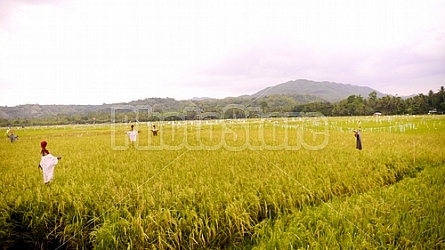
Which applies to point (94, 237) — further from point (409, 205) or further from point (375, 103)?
point (375, 103)

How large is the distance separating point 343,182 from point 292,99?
63.8ft

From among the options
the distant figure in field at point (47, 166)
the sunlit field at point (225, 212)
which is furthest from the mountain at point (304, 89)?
the distant figure in field at point (47, 166)

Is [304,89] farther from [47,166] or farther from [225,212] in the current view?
[47,166]

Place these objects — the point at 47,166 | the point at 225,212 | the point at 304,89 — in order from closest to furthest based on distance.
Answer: the point at 225,212, the point at 47,166, the point at 304,89

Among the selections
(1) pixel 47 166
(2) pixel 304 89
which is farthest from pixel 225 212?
(2) pixel 304 89

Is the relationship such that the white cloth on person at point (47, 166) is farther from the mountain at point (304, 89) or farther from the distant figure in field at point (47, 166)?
the mountain at point (304, 89)

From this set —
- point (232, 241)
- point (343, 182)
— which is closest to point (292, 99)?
point (343, 182)

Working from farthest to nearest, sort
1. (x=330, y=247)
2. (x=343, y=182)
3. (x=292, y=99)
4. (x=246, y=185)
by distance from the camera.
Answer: (x=292, y=99), (x=343, y=182), (x=246, y=185), (x=330, y=247)

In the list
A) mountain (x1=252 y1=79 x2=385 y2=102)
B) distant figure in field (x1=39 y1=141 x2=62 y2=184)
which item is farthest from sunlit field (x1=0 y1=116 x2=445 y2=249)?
mountain (x1=252 y1=79 x2=385 y2=102)

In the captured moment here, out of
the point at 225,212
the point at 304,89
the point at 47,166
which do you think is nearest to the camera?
the point at 225,212

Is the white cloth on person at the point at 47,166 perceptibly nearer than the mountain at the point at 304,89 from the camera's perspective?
Yes

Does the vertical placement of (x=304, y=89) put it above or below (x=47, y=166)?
above

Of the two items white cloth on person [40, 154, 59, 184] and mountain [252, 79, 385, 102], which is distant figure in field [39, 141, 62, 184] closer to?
white cloth on person [40, 154, 59, 184]

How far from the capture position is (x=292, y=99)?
80.7 ft
